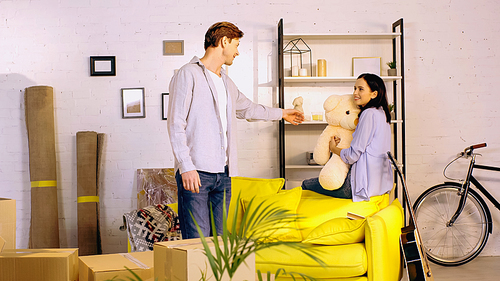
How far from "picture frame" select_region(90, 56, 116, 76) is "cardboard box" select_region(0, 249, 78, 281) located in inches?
95.4

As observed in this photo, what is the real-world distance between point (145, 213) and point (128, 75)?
1.44 m

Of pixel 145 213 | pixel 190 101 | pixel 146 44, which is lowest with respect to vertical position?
pixel 145 213

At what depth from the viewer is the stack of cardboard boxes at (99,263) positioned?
3.48ft

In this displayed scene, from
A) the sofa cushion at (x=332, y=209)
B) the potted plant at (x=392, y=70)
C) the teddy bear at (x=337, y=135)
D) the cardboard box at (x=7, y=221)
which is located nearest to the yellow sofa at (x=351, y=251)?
the sofa cushion at (x=332, y=209)

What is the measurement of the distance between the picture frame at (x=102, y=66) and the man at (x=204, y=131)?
199cm

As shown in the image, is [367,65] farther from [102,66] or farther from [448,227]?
[102,66]

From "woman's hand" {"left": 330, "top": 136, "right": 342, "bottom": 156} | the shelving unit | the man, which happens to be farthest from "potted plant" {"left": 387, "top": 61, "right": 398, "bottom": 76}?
the man

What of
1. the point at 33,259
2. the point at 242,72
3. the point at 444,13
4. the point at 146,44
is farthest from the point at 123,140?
the point at 444,13

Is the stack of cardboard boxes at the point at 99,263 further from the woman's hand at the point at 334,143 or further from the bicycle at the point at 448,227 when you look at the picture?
the bicycle at the point at 448,227

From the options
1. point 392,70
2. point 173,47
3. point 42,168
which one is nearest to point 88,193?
point 42,168

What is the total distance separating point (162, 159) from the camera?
3697 millimetres

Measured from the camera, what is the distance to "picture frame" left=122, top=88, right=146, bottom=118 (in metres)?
3.67

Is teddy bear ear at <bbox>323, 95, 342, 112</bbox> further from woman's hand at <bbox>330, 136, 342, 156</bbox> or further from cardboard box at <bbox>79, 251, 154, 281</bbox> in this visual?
cardboard box at <bbox>79, 251, 154, 281</bbox>

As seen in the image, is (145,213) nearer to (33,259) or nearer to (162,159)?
(162,159)
